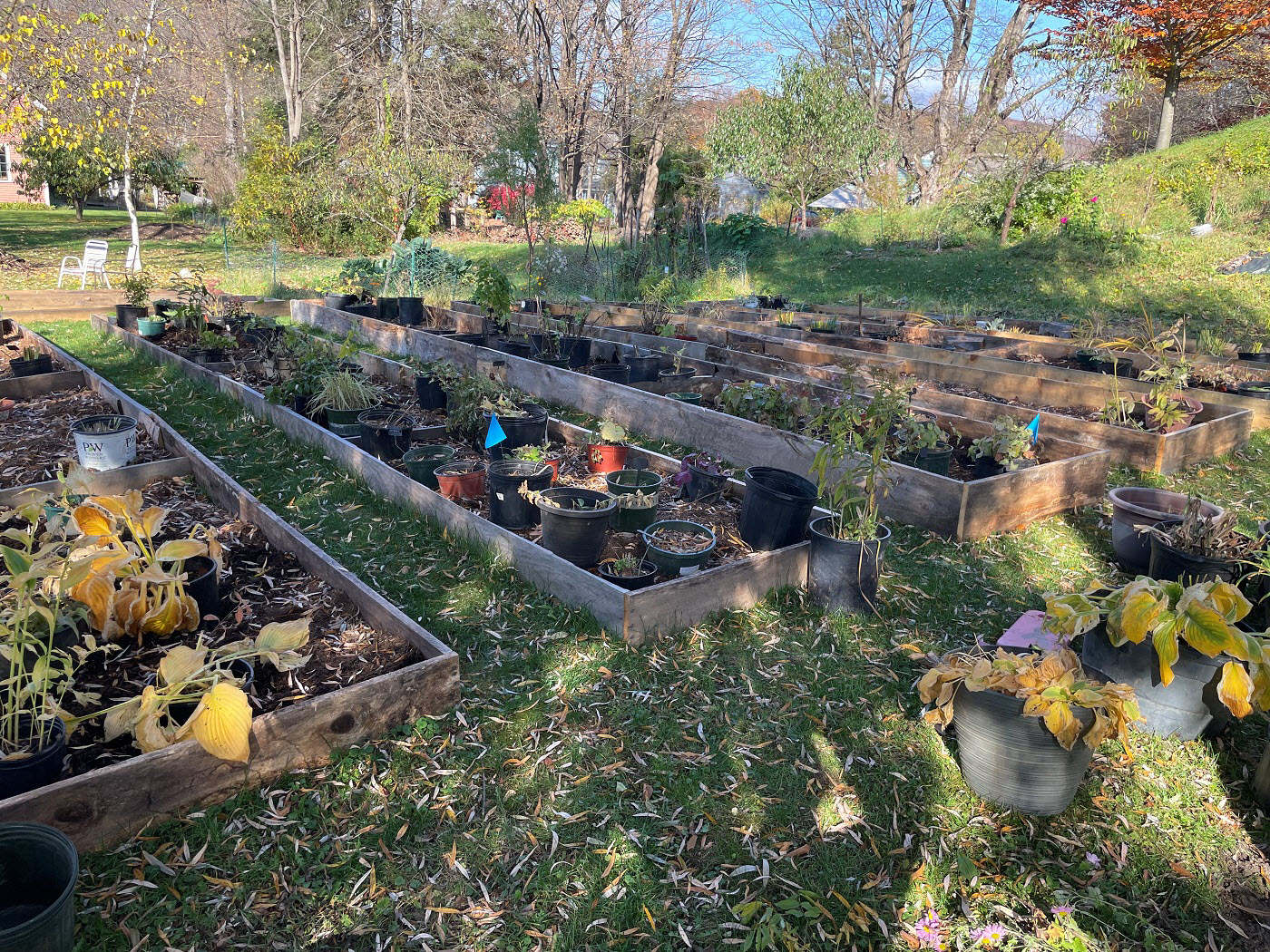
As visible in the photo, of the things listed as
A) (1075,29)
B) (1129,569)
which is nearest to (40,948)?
(1129,569)

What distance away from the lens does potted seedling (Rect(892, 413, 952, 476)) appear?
4.92 meters

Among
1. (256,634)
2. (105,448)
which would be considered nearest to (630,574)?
(256,634)

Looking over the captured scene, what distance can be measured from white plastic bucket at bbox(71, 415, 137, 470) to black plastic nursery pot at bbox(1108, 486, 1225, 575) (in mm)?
5721

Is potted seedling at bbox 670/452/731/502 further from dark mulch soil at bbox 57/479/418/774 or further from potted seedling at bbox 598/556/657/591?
dark mulch soil at bbox 57/479/418/774

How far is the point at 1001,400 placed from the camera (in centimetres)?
709

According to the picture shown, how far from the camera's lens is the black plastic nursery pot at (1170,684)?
2.67 meters

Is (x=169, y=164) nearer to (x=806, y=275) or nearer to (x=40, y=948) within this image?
(x=806, y=275)

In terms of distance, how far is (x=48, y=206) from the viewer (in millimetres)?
29938

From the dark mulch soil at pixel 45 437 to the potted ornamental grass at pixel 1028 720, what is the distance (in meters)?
4.85

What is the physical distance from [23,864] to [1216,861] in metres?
3.33

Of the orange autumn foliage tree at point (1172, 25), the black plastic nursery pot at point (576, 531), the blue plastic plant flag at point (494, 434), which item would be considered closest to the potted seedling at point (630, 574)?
the black plastic nursery pot at point (576, 531)

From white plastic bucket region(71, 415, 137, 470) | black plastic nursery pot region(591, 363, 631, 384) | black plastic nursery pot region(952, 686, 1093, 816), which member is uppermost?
black plastic nursery pot region(591, 363, 631, 384)

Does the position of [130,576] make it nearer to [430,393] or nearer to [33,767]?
[33,767]

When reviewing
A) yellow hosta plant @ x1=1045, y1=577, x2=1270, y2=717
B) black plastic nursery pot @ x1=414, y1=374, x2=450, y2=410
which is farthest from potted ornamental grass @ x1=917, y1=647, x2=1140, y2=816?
black plastic nursery pot @ x1=414, y1=374, x2=450, y2=410
